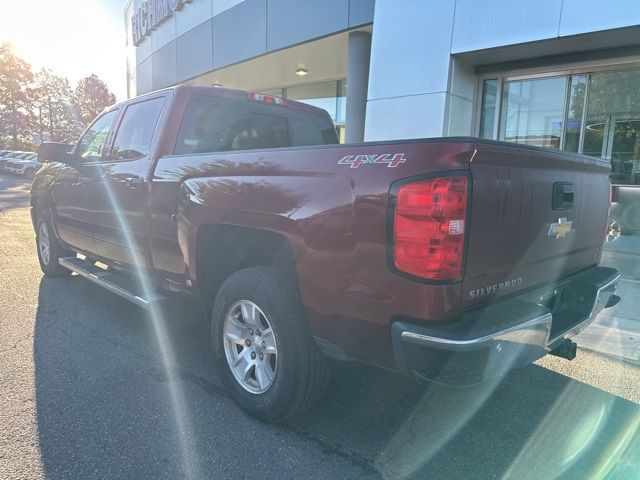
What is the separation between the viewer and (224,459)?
254cm

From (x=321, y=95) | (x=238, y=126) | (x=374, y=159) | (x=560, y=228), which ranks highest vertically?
(x=321, y=95)

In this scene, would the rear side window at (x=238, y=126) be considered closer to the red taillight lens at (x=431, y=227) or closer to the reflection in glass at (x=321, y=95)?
the red taillight lens at (x=431, y=227)

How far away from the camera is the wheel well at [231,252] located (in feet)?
9.46

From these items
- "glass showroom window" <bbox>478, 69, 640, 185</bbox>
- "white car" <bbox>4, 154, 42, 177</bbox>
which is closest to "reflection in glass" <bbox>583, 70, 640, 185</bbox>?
"glass showroom window" <bbox>478, 69, 640, 185</bbox>

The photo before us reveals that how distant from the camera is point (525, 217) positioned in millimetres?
2438

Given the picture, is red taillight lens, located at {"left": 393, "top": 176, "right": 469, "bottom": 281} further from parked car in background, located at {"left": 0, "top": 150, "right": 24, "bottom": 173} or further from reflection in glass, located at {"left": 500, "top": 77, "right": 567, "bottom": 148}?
parked car in background, located at {"left": 0, "top": 150, "right": 24, "bottom": 173}

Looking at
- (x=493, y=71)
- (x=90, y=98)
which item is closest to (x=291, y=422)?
(x=493, y=71)

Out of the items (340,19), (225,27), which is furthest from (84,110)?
(340,19)

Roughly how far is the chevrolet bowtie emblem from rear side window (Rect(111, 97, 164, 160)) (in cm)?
300

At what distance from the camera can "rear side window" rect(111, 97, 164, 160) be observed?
3.96 metres

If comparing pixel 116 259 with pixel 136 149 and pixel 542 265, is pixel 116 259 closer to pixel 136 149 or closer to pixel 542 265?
pixel 136 149

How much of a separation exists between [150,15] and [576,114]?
14977 millimetres

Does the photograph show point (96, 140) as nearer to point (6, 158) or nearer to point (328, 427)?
point (328, 427)

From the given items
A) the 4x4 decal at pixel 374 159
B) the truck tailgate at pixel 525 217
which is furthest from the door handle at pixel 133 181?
the truck tailgate at pixel 525 217
